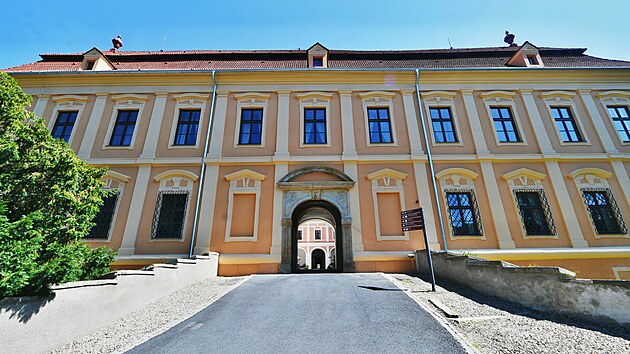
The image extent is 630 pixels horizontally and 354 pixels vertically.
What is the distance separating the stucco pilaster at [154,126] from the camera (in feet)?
36.3

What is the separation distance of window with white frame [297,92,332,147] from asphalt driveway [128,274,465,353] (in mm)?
7131

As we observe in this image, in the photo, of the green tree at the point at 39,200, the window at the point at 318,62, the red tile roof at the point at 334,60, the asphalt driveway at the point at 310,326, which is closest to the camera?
the asphalt driveway at the point at 310,326

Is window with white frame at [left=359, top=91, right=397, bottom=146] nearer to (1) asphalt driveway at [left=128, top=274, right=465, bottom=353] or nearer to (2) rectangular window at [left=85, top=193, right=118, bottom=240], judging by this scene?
(1) asphalt driveway at [left=128, top=274, right=465, bottom=353]

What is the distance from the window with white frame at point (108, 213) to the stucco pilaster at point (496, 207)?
14.4 metres

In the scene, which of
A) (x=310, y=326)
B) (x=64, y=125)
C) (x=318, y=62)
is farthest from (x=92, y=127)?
(x=310, y=326)

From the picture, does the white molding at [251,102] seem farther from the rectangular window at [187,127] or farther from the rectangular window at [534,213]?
the rectangular window at [534,213]

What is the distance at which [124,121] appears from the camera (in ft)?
38.9

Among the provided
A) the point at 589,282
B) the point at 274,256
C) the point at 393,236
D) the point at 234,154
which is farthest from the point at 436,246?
the point at 234,154

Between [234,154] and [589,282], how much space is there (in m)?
11.1

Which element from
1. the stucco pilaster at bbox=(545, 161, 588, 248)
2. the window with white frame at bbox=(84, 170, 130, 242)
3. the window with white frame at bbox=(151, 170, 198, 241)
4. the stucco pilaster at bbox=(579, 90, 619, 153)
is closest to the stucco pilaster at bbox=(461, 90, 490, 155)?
the stucco pilaster at bbox=(545, 161, 588, 248)

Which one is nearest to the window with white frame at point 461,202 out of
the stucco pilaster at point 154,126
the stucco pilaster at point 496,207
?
the stucco pilaster at point 496,207

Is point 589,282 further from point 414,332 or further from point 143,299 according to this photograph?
point 143,299

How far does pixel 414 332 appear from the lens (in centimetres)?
349

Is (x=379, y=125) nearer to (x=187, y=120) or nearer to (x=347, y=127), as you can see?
(x=347, y=127)
